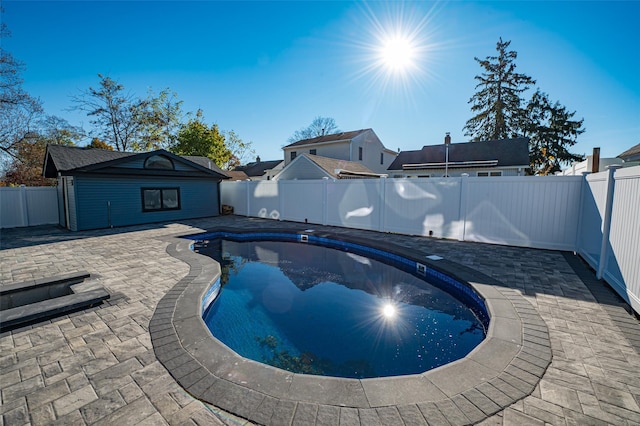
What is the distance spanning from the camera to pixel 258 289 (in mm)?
5629

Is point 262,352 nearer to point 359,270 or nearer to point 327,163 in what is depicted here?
point 359,270

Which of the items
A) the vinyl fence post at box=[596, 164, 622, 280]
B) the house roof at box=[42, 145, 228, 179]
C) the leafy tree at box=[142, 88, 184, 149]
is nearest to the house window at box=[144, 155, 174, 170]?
the house roof at box=[42, 145, 228, 179]

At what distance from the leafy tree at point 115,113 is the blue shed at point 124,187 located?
13.5 m

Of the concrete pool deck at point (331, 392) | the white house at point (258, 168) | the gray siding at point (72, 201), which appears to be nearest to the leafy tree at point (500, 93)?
the white house at point (258, 168)

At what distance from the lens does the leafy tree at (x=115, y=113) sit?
22770mm

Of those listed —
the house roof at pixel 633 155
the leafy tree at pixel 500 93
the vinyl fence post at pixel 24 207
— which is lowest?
the vinyl fence post at pixel 24 207

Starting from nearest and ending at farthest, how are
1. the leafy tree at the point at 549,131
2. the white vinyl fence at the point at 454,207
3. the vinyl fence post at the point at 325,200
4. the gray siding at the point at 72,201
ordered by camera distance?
1. the white vinyl fence at the point at 454,207
2. the gray siding at the point at 72,201
3. the vinyl fence post at the point at 325,200
4. the leafy tree at the point at 549,131

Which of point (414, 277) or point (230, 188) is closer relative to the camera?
point (414, 277)

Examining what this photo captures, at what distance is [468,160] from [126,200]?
803 inches

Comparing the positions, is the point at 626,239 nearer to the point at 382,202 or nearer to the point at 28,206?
the point at 382,202

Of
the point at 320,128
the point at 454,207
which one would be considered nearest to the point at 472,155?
the point at 454,207

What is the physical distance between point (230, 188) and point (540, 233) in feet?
45.2

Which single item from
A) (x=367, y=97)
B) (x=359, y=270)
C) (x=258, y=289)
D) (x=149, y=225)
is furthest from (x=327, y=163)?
(x=258, y=289)

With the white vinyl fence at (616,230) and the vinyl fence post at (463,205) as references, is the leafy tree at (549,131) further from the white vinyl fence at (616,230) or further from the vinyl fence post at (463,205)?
the white vinyl fence at (616,230)
